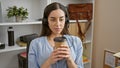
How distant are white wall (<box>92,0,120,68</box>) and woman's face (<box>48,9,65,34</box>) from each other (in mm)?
1483

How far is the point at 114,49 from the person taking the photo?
92.6 inches

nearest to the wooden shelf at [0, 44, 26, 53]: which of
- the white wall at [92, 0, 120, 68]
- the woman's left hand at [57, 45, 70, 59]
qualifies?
the woman's left hand at [57, 45, 70, 59]

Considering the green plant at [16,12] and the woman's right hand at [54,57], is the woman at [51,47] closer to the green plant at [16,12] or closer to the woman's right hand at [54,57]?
the woman's right hand at [54,57]

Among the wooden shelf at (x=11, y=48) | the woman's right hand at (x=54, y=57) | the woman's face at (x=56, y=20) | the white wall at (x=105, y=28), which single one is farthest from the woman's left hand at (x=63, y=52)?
the white wall at (x=105, y=28)

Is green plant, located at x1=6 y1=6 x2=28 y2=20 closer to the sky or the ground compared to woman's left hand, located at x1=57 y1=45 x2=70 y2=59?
closer to the sky

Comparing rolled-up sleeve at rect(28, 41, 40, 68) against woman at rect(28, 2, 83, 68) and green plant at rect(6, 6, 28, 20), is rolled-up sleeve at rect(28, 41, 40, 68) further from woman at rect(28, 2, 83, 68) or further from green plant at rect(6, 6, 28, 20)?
green plant at rect(6, 6, 28, 20)

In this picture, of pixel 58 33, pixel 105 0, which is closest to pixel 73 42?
pixel 58 33

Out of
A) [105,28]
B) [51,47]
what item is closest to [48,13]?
[51,47]

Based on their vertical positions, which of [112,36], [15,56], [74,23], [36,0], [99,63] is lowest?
[99,63]

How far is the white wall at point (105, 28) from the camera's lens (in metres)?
2.29

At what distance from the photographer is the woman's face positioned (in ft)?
3.30

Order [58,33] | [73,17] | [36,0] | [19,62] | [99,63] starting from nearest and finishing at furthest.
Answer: [58,33], [19,62], [36,0], [73,17], [99,63]

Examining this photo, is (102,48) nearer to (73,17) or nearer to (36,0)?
(73,17)

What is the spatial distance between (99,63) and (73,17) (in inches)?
35.8
